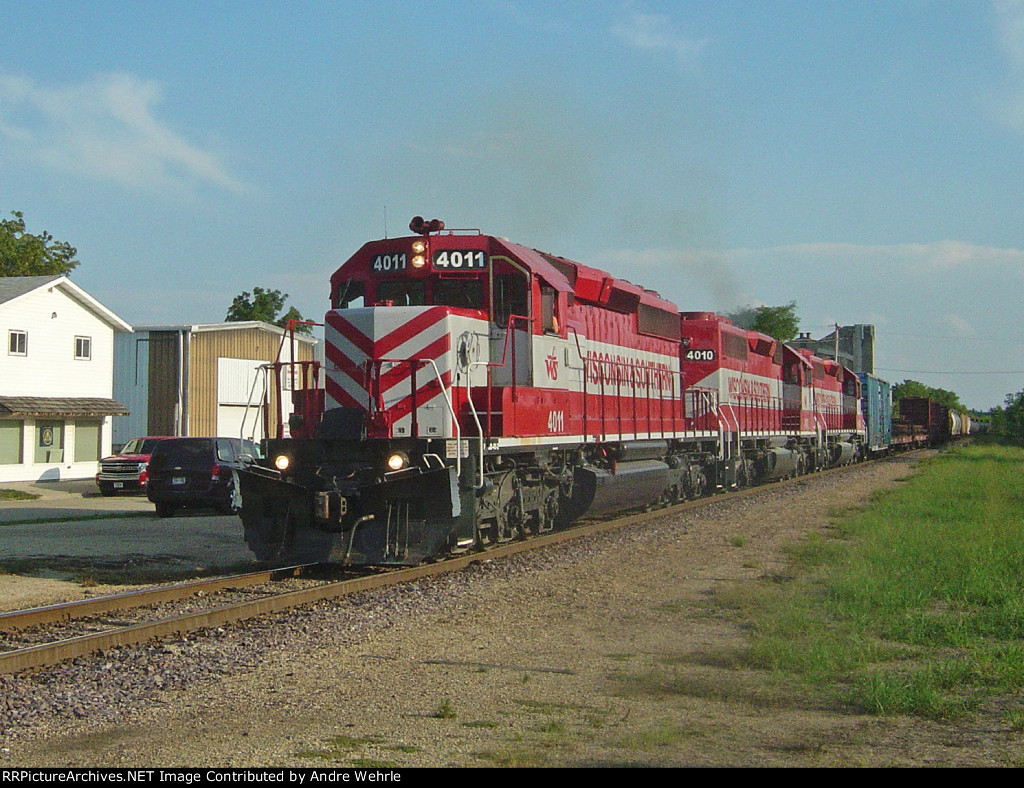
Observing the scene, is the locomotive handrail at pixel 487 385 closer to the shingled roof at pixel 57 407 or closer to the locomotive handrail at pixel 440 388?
the locomotive handrail at pixel 440 388

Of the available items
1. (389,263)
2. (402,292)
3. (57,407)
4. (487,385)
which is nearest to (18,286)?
(57,407)

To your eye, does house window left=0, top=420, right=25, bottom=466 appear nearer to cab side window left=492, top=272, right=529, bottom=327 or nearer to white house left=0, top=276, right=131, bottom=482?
white house left=0, top=276, right=131, bottom=482

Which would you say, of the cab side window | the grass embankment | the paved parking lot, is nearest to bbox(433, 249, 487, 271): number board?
the cab side window

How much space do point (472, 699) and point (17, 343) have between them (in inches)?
1159

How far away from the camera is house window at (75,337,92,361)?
33375 mm

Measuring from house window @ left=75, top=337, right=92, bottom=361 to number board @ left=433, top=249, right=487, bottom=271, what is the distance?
25.0m

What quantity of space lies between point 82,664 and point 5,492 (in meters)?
22.0

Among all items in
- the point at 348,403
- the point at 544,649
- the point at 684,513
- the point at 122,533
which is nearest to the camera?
the point at 544,649

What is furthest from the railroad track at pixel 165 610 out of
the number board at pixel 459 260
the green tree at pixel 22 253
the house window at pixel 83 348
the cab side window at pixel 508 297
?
the green tree at pixel 22 253

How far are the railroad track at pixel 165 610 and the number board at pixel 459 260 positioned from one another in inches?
135

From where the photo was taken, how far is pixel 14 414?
29281 mm

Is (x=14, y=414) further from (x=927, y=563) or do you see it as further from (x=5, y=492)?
(x=927, y=563)

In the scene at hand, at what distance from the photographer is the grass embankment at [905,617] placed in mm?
5984

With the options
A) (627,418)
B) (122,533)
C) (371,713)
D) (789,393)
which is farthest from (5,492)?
(371,713)
